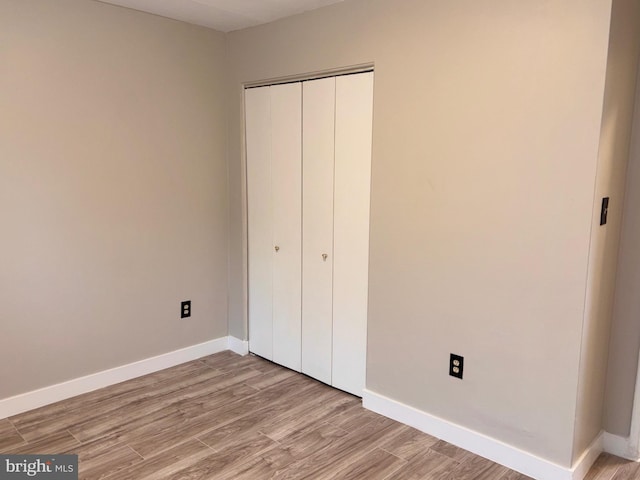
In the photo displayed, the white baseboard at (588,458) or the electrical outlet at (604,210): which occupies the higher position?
the electrical outlet at (604,210)

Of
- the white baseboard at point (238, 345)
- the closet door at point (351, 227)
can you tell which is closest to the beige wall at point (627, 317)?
the closet door at point (351, 227)

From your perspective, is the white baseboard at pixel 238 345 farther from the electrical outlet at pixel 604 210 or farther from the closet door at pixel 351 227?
the electrical outlet at pixel 604 210

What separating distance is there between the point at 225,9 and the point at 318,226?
137 cm

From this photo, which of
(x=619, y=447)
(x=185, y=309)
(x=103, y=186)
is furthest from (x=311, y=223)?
(x=619, y=447)

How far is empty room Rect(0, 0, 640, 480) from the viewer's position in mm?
2090

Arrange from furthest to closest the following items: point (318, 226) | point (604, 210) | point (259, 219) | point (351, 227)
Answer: point (259, 219) → point (318, 226) → point (351, 227) → point (604, 210)

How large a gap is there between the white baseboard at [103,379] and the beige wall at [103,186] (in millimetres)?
48

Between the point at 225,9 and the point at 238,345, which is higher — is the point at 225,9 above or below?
above

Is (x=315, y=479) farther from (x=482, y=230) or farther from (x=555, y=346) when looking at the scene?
(x=482, y=230)

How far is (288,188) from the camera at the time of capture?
3.16 meters

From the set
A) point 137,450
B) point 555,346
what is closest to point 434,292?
point 555,346

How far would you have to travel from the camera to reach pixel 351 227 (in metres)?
2.83

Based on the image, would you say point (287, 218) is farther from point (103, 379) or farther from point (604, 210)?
point (604, 210)

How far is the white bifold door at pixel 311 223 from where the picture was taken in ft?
9.15
